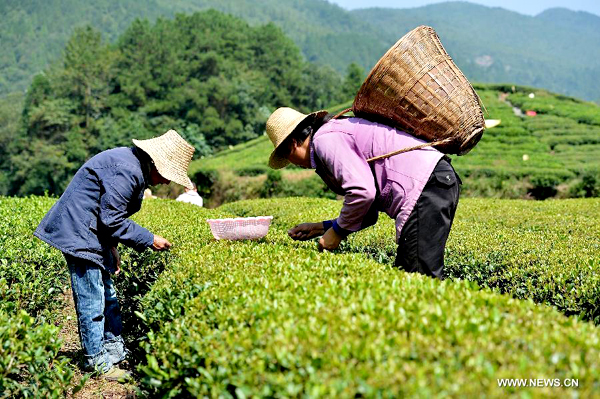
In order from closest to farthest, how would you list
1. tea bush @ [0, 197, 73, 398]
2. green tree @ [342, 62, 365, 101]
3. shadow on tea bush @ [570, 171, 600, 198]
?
tea bush @ [0, 197, 73, 398]
shadow on tea bush @ [570, 171, 600, 198]
green tree @ [342, 62, 365, 101]

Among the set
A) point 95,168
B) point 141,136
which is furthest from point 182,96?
point 95,168

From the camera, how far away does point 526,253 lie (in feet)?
16.6

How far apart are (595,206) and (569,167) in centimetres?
1250

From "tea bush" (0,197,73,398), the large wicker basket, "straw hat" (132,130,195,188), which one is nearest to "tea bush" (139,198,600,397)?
"tea bush" (0,197,73,398)

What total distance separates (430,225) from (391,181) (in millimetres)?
388

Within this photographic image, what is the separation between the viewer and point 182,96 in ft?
190

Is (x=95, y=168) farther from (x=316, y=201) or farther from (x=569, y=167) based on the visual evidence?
(x=569, y=167)

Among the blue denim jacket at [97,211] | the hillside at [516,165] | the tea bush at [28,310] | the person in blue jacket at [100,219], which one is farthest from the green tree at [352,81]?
the blue denim jacket at [97,211]

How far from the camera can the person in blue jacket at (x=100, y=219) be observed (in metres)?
4.06

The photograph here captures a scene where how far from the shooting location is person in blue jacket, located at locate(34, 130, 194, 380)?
406 cm

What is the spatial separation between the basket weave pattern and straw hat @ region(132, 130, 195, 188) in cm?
43

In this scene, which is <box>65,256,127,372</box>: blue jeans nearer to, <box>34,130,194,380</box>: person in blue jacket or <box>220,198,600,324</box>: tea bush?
<box>34,130,194,380</box>: person in blue jacket

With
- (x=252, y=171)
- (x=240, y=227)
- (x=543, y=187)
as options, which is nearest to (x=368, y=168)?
(x=240, y=227)

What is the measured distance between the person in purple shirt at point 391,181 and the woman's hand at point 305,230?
0.96 feet
